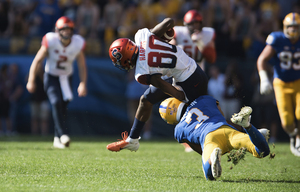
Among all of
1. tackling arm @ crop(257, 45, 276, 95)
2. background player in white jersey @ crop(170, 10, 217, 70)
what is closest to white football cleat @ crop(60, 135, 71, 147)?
background player in white jersey @ crop(170, 10, 217, 70)

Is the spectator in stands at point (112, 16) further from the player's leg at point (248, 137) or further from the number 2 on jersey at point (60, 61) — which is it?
the player's leg at point (248, 137)

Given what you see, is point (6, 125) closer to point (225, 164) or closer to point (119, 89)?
point (119, 89)

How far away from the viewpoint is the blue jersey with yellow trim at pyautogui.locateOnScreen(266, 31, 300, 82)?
528cm

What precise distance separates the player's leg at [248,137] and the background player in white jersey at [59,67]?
10.0ft

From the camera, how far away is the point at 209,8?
9.82 meters

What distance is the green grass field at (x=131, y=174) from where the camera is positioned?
2914 millimetres

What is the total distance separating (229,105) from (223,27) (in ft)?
7.15

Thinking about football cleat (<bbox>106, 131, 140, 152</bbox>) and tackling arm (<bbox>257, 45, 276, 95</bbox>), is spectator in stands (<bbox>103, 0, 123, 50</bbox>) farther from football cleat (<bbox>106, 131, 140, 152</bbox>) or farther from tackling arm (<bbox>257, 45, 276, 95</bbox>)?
football cleat (<bbox>106, 131, 140, 152</bbox>)

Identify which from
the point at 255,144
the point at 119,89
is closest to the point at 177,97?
the point at 255,144

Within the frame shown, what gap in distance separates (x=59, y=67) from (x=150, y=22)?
432cm

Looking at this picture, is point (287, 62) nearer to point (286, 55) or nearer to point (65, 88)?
point (286, 55)

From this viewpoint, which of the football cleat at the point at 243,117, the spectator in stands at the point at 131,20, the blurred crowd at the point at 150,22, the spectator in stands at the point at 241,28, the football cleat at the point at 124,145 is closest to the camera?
the football cleat at the point at 243,117

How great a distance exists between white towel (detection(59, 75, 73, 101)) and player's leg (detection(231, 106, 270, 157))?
3.19m

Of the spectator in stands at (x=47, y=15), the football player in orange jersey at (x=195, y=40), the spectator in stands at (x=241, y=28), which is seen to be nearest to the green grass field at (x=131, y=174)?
the football player in orange jersey at (x=195, y=40)
